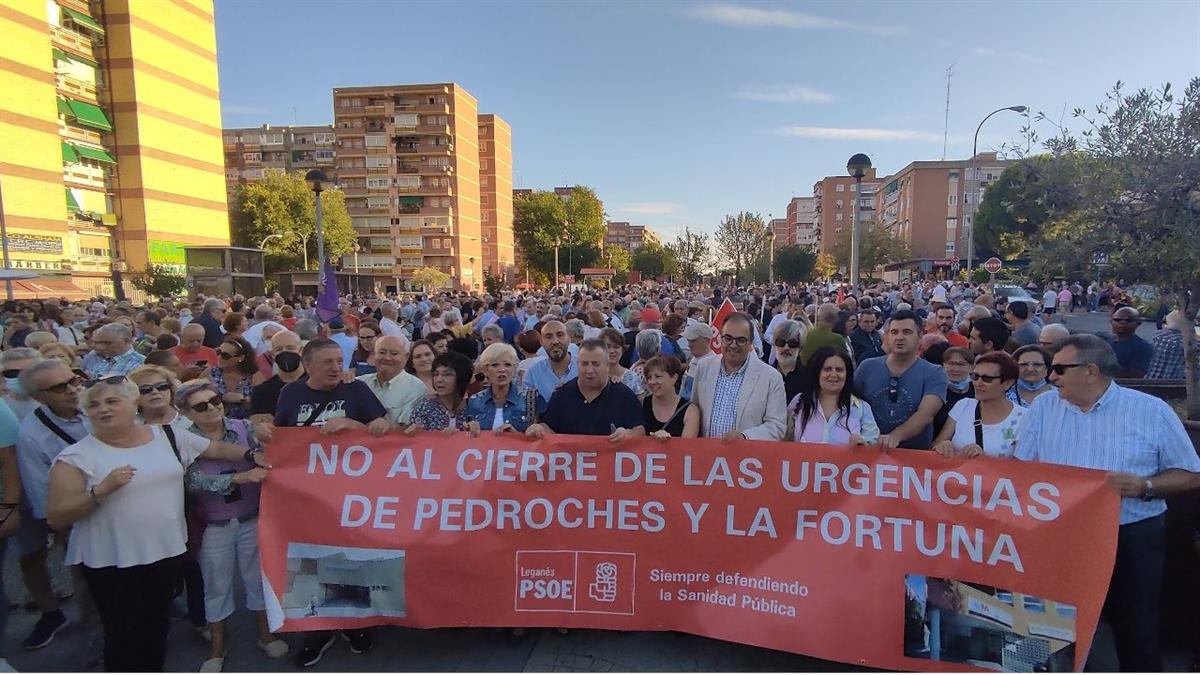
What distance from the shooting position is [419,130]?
6862 centimetres

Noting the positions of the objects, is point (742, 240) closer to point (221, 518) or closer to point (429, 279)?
point (429, 279)

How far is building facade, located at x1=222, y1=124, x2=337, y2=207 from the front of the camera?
288 ft

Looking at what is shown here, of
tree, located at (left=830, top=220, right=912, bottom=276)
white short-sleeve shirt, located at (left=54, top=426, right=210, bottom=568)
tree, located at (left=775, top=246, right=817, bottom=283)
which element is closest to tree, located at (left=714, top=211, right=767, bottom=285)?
tree, located at (left=775, top=246, right=817, bottom=283)

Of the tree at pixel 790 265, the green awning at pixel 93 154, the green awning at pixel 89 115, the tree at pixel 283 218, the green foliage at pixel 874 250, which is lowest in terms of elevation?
the tree at pixel 790 265

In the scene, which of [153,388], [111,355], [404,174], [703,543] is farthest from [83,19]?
[703,543]

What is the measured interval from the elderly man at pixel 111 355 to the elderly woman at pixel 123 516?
3587 mm

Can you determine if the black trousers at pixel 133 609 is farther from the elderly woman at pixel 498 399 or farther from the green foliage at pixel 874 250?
the green foliage at pixel 874 250

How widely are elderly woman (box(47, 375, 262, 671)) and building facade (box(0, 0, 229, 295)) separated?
3916cm

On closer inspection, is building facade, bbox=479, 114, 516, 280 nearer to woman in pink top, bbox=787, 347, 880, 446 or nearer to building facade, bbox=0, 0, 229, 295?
building facade, bbox=0, 0, 229, 295

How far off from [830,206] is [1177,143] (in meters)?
116

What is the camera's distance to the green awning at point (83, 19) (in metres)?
38.0

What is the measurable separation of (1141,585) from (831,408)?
1.62 m

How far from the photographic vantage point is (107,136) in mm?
40812

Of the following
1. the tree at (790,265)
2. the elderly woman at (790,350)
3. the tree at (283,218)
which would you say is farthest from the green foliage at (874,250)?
the elderly woman at (790,350)
